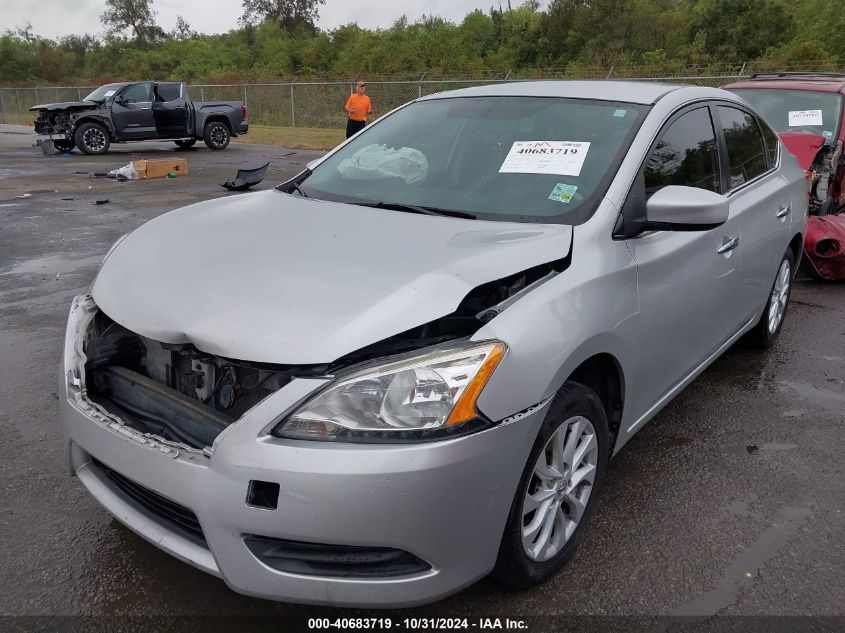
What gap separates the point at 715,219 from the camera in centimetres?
275

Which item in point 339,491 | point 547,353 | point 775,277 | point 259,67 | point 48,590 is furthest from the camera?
point 259,67

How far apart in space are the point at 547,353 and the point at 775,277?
2.98 m

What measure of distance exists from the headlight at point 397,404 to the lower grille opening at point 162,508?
1.39 feet

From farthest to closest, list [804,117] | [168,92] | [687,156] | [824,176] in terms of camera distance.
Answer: [168,92]
[804,117]
[824,176]
[687,156]

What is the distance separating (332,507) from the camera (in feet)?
6.04

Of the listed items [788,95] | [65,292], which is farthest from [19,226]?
[788,95]

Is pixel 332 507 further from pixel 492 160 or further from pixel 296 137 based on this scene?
pixel 296 137

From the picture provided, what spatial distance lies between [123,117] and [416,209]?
17.7m

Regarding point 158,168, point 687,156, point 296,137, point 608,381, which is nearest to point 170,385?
point 608,381

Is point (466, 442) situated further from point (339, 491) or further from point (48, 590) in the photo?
point (48, 590)

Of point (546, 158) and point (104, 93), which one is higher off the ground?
point (104, 93)

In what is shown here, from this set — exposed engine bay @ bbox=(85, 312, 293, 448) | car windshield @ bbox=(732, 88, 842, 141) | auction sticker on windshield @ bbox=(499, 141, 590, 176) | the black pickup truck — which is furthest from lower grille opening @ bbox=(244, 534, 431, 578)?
the black pickup truck

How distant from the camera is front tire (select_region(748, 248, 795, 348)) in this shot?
178 inches

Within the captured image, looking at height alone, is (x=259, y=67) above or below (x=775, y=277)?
above
